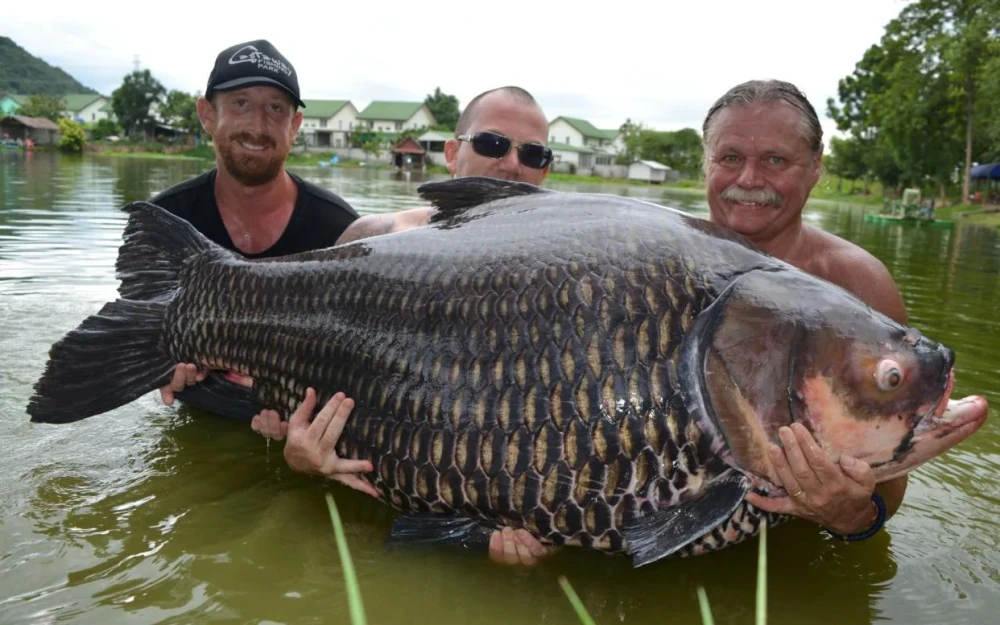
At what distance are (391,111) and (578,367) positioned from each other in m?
94.9

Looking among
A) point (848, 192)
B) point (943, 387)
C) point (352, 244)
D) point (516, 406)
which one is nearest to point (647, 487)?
point (516, 406)

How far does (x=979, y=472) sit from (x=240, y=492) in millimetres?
3933

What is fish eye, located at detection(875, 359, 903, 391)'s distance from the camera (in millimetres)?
2238

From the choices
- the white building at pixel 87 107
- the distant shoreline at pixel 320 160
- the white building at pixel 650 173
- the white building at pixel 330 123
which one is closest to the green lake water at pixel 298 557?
the distant shoreline at pixel 320 160

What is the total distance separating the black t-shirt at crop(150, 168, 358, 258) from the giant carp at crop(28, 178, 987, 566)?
181 cm

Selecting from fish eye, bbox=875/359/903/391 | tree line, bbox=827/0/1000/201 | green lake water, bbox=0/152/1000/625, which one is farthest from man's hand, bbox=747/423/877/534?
tree line, bbox=827/0/1000/201

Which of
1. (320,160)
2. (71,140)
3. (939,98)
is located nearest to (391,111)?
(320,160)

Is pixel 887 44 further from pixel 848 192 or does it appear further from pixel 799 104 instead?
pixel 799 104

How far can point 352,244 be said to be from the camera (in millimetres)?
3262

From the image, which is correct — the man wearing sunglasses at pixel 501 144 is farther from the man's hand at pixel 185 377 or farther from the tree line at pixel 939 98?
the tree line at pixel 939 98

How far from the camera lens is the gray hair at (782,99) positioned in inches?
137

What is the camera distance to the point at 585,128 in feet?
348

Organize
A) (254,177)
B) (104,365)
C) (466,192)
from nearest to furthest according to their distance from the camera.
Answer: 1. (466,192)
2. (104,365)
3. (254,177)

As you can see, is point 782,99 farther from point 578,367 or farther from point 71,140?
point 71,140
